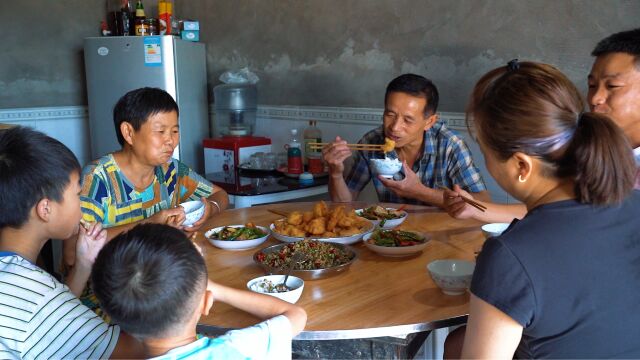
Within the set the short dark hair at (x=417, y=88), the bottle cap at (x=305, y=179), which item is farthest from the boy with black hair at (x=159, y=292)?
the bottle cap at (x=305, y=179)

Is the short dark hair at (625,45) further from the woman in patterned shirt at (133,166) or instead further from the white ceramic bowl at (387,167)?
the woman in patterned shirt at (133,166)

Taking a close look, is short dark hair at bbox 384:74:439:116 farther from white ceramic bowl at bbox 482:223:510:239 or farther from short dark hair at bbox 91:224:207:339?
short dark hair at bbox 91:224:207:339

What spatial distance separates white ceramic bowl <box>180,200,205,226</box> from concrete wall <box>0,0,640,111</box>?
5.76 ft

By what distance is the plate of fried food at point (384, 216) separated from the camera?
217 centimetres

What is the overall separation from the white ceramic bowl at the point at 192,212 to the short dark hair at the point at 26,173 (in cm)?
56

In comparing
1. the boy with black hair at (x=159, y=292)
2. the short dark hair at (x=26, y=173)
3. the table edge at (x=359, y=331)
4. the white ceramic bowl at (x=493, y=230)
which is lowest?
the table edge at (x=359, y=331)

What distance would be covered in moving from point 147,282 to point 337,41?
9.82 feet

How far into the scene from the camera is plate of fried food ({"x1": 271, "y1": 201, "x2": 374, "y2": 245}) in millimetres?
1976

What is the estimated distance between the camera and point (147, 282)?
1.07 m

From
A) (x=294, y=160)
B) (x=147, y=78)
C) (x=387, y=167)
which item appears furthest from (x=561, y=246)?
(x=147, y=78)

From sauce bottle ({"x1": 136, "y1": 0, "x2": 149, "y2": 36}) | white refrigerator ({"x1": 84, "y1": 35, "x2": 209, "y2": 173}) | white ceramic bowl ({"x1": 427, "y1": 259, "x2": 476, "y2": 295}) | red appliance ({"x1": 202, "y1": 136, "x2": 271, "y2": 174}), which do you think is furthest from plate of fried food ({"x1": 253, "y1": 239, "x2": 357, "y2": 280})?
sauce bottle ({"x1": 136, "y1": 0, "x2": 149, "y2": 36})

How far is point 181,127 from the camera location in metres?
4.45

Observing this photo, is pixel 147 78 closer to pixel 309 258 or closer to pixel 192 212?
pixel 192 212

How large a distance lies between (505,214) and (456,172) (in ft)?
1.95
